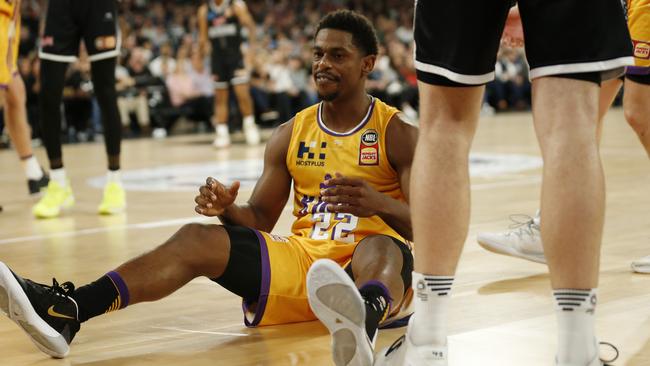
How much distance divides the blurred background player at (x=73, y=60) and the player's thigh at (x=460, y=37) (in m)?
3.79

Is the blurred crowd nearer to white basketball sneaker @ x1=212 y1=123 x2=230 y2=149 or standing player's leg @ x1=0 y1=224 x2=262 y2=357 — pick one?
white basketball sneaker @ x1=212 y1=123 x2=230 y2=149

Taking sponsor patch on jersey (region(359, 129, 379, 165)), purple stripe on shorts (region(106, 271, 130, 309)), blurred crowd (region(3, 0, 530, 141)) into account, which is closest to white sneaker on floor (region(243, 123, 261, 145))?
blurred crowd (region(3, 0, 530, 141))

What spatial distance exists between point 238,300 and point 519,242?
1144 millimetres

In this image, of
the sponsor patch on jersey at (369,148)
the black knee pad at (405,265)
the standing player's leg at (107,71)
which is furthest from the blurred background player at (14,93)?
the black knee pad at (405,265)

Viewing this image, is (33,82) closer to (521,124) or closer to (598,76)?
(521,124)

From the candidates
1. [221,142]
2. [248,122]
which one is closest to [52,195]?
[221,142]

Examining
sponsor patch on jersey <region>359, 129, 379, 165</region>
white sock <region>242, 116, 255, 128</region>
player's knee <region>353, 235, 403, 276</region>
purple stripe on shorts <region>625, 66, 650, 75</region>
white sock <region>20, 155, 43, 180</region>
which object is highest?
purple stripe on shorts <region>625, 66, 650, 75</region>

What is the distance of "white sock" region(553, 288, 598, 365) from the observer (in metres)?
2.06

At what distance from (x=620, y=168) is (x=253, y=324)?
4966 mm

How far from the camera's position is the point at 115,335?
295 cm

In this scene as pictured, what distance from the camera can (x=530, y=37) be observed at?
2182mm

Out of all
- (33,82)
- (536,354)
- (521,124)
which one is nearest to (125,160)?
(33,82)

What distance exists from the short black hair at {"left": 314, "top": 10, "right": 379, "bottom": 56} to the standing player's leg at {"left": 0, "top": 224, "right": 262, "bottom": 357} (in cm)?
71

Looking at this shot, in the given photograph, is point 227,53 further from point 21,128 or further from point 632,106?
point 632,106
